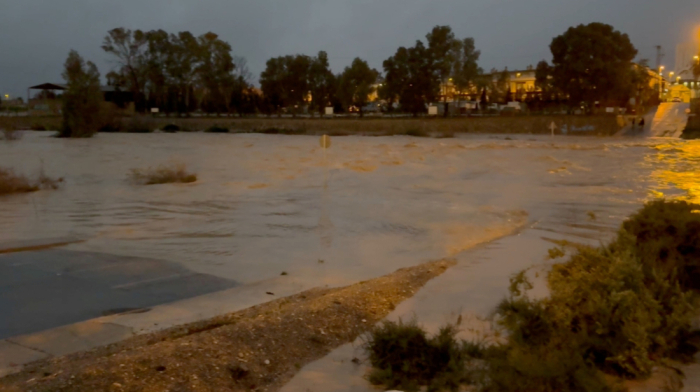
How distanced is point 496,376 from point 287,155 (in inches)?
1296

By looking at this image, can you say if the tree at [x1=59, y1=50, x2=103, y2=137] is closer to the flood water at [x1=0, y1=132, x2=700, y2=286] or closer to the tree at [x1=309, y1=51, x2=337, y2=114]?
the flood water at [x1=0, y1=132, x2=700, y2=286]

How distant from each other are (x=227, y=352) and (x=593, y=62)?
6024 cm

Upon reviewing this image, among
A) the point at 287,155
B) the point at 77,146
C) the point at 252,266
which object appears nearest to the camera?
the point at 252,266

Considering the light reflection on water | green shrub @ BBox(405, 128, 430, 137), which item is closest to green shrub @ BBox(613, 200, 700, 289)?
the light reflection on water

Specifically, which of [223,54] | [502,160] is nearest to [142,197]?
[502,160]

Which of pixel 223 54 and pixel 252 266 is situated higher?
pixel 223 54

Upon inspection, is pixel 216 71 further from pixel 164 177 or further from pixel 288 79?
pixel 164 177

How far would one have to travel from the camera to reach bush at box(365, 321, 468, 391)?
18.7ft

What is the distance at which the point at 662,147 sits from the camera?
42.1 meters

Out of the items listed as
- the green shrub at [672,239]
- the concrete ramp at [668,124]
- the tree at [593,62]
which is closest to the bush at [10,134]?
the green shrub at [672,239]

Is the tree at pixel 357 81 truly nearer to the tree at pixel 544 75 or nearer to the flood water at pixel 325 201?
the tree at pixel 544 75

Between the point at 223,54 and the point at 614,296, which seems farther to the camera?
the point at 223,54

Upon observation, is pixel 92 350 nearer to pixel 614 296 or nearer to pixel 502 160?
pixel 614 296

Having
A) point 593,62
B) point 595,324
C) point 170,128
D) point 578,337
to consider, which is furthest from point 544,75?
point 578,337
